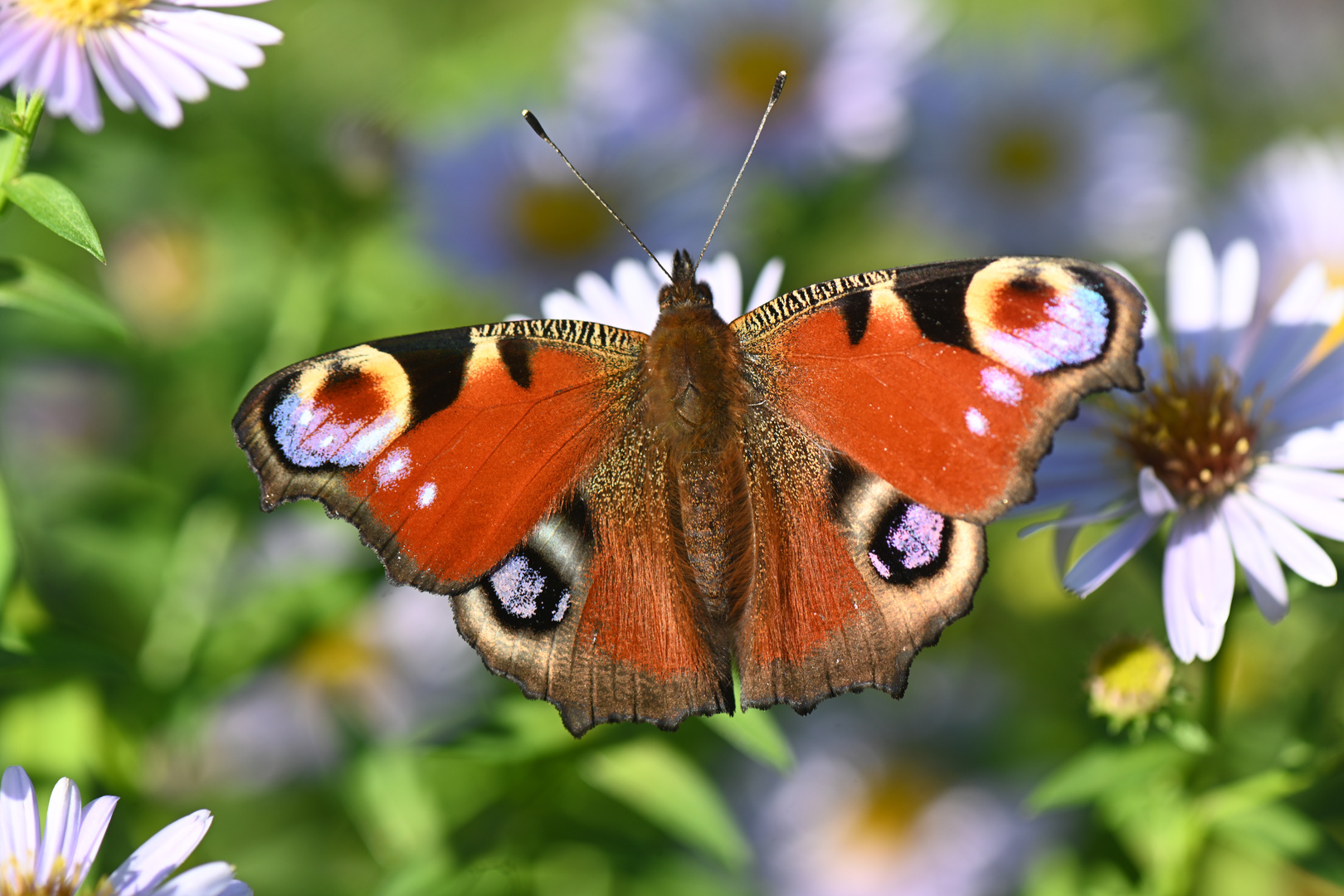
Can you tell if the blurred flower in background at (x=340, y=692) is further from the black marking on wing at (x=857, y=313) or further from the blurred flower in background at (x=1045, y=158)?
the blurred flower in background at (x=1045, y=158)

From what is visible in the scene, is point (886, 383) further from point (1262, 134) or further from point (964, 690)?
point (1262, 134)

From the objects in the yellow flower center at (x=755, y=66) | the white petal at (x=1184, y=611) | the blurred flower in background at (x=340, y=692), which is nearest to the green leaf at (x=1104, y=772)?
the white petal at (x=1184, y=611)

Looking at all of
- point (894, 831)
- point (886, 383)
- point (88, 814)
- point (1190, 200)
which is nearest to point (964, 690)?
point (894, 831)

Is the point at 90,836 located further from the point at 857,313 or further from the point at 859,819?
the point at 859,819

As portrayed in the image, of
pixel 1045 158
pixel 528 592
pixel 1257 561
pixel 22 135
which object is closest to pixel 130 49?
pixel 22 135

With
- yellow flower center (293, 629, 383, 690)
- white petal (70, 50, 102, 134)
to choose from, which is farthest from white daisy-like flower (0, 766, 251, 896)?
yellow flower center (293, 629, 383, 690)

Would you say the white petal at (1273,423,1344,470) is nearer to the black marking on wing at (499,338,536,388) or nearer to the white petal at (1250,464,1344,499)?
the white petal at (1250,464,1344,499)

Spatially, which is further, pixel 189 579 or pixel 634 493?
pixel 189 579
